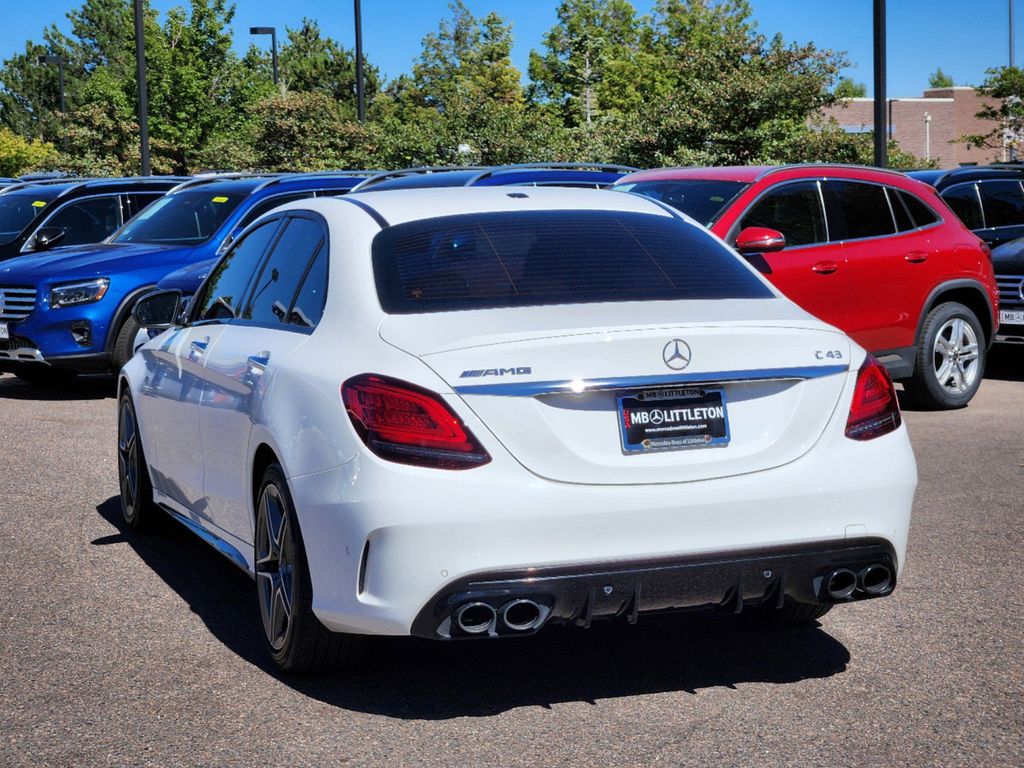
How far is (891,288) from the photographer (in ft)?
37.9

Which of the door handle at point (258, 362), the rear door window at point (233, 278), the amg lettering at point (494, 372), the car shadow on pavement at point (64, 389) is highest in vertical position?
the rear door window at point (233, 278)

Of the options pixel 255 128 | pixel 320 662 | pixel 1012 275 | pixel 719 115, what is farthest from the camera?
pixel 255 128

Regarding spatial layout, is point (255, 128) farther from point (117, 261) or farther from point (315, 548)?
point (315, 548)

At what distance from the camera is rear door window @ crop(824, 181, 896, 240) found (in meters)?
11.5

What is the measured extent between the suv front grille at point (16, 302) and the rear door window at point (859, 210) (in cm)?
683

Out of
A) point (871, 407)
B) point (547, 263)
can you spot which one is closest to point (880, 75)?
point (547, 263)

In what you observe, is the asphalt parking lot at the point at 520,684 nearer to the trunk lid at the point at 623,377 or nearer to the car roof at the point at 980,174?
the trunk lid at the point at 623,377

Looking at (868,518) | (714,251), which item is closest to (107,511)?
(714,251)

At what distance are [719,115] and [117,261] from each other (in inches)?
617

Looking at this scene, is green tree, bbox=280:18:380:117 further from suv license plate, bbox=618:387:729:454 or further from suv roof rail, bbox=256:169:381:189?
suv license plate, bbox=618:387:729:454

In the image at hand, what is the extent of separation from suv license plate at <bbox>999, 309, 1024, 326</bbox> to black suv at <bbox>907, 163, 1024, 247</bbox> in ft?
5.23

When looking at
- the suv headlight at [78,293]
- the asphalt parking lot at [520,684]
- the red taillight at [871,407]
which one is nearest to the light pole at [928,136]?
the suv headlight at [78,293]

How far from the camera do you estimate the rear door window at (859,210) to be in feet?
37.6

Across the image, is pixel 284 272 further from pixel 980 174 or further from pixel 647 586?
pixel 980 174
